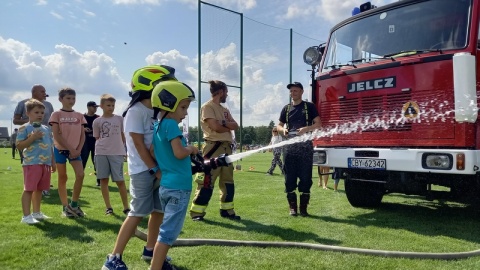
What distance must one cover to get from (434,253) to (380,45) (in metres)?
3.12

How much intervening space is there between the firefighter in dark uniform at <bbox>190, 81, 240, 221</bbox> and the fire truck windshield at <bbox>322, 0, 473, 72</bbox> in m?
1.87

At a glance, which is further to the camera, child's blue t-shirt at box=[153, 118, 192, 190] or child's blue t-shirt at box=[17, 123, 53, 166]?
child's blue t-shirt at box=[17, 123, 53, 166]

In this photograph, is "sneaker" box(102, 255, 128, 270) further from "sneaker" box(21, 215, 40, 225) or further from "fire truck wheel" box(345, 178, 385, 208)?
"fire truck wheel" box(345, 178, 385, 208)

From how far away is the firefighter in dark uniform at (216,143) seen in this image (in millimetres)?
5812

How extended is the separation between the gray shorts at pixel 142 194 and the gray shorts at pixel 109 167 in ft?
7.93

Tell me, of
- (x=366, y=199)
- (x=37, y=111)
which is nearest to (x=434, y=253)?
(x=366, y=199)

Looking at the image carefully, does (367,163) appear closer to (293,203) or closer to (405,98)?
(405,98)

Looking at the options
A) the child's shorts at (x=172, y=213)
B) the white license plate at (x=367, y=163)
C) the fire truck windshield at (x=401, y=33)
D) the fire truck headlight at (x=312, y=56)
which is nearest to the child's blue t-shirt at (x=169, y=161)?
the child's shorts at (x=172, y=213)

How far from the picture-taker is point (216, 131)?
583 centimetres

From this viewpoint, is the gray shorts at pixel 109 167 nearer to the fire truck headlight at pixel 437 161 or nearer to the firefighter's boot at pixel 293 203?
the firefighter's boot at pixel 293 203

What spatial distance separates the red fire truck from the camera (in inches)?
189

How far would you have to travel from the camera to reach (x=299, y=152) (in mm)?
6242

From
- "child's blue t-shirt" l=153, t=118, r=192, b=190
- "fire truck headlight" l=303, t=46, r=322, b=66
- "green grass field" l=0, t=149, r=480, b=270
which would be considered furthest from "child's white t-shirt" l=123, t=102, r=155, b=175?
"fire truck headlight" l=303, t=46, r=322, b=66

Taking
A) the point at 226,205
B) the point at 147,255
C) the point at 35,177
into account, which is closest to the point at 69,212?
the point at 35,177
